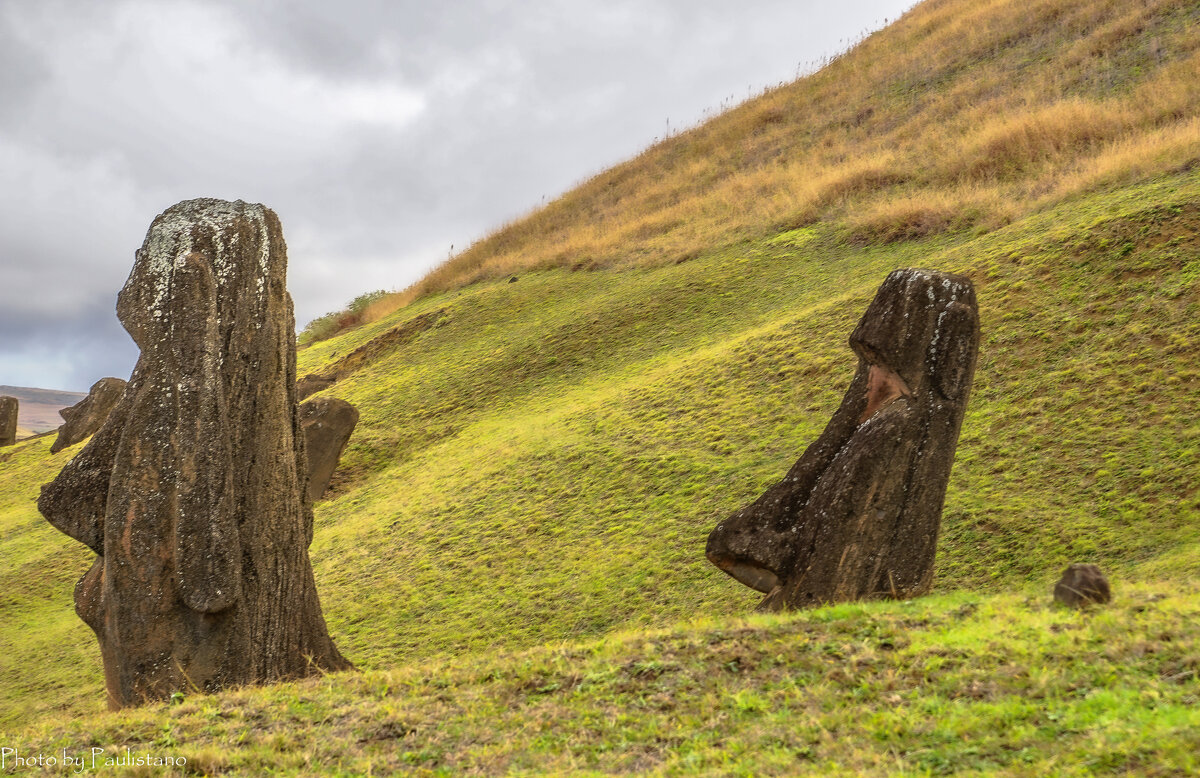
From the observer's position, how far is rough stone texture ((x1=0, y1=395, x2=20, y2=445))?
2908cm

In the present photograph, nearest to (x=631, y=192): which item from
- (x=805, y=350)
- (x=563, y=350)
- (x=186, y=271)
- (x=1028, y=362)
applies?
(x=563, y=350)

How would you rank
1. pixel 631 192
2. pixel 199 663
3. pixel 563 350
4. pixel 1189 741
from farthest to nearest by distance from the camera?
pixel 631 192 < pixel 563 350 < pixel 199 663 < pixel 1189 741

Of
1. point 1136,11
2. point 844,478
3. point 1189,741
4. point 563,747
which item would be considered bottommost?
point 1189,741

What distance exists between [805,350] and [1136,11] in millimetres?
20057

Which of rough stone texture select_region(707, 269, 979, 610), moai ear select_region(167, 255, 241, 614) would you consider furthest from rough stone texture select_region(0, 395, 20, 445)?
rough stone texture select_region(707, 269, 979, 610)

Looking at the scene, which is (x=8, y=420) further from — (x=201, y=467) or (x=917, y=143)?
(x=917, y=143)

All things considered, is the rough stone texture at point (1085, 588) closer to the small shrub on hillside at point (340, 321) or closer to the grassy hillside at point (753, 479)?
the grassy hillside at point (753, 479)

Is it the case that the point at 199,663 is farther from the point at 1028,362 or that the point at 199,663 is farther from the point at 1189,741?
the point at 1028,362

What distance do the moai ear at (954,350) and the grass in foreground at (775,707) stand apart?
1957mm

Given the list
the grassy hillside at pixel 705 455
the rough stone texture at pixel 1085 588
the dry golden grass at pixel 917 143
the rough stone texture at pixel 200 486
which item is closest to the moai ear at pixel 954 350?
the grassy hillside at pixel 705 455

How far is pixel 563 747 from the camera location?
5328 millimetres

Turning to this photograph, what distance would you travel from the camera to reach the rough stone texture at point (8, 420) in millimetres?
29078

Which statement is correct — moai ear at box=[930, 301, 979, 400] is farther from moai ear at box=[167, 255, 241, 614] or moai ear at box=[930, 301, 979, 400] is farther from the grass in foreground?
moai ear at box=[167, 255, 241, 614]

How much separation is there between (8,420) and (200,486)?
25599 mm
